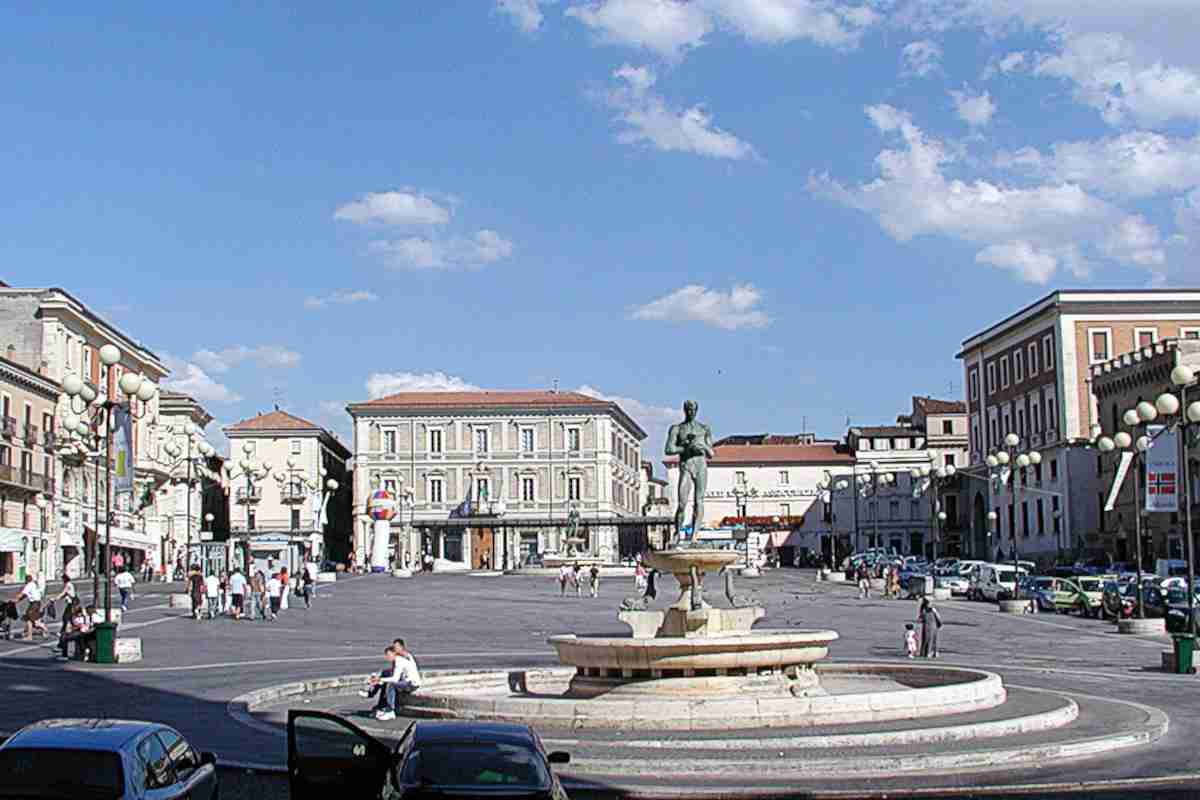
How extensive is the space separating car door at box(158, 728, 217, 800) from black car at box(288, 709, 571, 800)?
0.62 m

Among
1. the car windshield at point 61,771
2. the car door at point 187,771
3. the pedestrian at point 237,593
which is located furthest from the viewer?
the pedestrian at point 237,593

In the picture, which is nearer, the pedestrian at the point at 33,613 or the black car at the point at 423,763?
the black car at the point at 423,763

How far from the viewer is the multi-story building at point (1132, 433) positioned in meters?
69.2

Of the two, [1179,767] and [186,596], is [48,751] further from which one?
[186,596]

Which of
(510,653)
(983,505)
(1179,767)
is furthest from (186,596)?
(983,505)

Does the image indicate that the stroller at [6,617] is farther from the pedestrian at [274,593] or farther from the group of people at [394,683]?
the group of people at [394,683]

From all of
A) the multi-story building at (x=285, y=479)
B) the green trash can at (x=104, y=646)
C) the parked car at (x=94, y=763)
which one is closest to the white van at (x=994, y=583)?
the green trash can at (x=104, y=646)

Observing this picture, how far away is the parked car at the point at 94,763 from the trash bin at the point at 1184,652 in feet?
68.0

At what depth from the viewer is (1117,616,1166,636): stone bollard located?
3838 cm

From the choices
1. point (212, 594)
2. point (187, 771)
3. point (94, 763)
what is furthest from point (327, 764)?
point (212, 594)

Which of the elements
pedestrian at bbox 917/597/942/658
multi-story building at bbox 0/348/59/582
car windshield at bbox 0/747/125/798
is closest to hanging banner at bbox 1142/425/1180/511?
pedestrian at bbox 917/597/942/658

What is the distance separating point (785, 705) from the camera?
1703 cm

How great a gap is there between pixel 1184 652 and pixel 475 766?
20012 millimetres

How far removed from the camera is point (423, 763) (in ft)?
32.6
